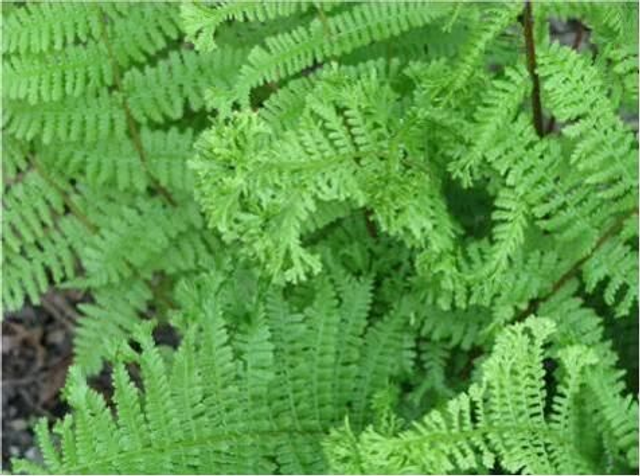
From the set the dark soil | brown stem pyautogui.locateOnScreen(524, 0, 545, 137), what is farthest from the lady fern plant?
the dark soil

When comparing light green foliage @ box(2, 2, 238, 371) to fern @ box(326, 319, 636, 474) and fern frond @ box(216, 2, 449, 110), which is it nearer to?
fern frond @ box(216, 2, 449, 110)

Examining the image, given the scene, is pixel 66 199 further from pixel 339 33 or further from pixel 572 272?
pixel 572 272

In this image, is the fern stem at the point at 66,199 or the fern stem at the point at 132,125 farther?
the fern stem at the point at 66,199

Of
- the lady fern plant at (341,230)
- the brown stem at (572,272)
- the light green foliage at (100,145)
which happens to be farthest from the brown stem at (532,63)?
the light green foliage at (100,145)

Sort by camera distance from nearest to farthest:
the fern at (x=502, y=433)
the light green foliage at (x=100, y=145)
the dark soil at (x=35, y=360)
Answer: the fern at (x=502, y=433)
the light green foliage at (x=100, y=145)
the dark soil at (x=35, y=360)

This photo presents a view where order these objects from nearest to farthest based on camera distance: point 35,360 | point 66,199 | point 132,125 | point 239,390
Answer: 1. point 239,390
2. point 132,125
3. point 66,199
4. point 35,360

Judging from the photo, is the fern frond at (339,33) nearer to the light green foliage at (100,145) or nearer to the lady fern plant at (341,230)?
the lady fern plant at (341,230)

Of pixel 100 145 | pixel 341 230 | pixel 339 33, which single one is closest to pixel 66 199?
pixel 100 145
